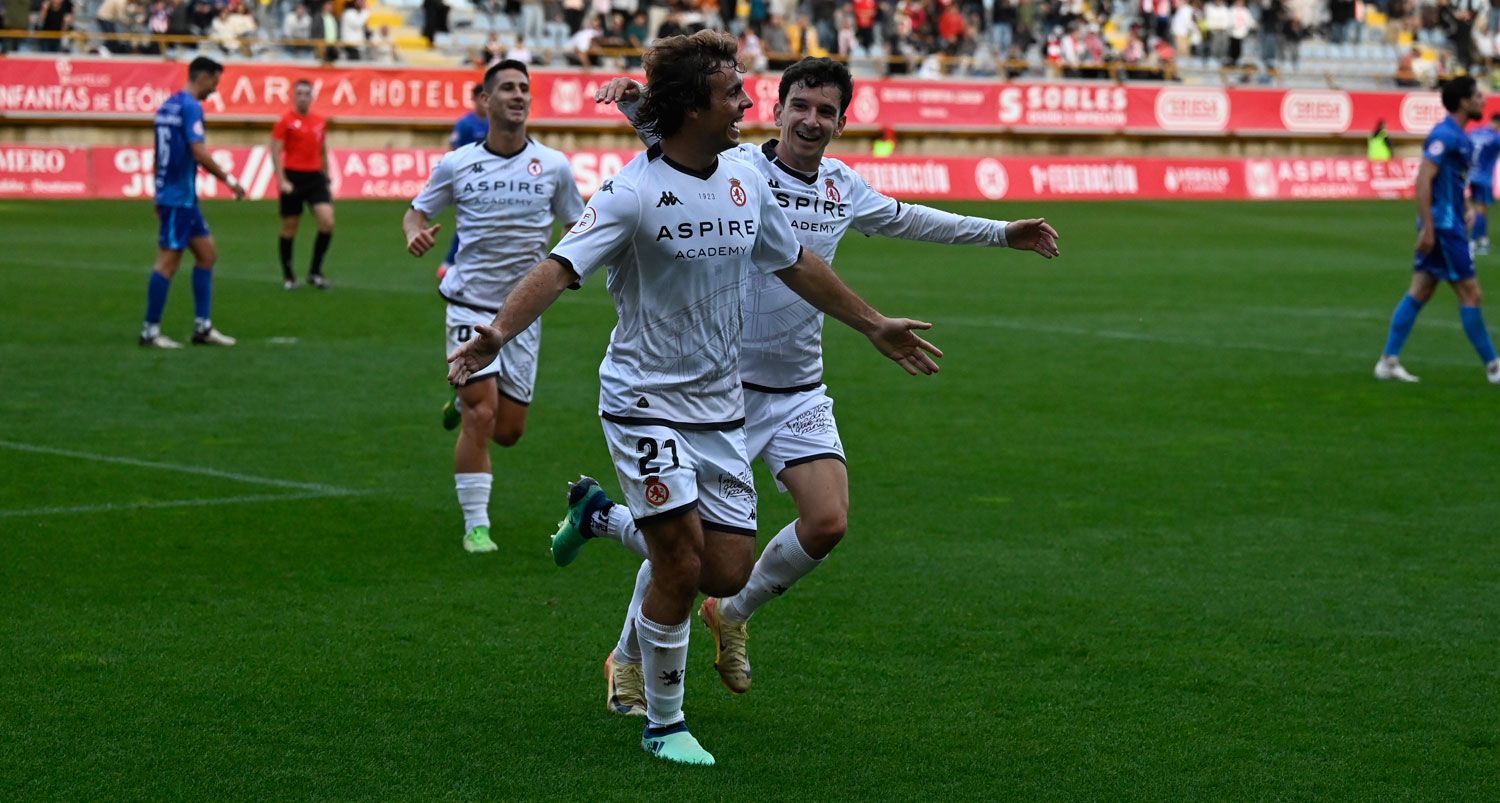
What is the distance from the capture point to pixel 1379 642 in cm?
716

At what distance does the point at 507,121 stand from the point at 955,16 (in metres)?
36.4

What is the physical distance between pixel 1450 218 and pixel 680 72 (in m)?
10.8

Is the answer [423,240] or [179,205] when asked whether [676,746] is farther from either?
[179,205]

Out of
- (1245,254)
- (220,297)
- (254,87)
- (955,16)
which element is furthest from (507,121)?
(955,16)

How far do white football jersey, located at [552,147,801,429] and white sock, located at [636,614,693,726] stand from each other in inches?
→ 24.9

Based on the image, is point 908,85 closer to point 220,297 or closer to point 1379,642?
point 220,297

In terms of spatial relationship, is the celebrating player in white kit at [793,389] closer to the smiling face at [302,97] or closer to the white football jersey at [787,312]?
the white football jersey at [787,312]

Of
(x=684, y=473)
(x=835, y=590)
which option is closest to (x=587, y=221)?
(x=684, y=473)

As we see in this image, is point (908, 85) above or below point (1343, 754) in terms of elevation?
above

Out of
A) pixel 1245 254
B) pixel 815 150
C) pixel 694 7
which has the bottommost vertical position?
pixel 1245 254

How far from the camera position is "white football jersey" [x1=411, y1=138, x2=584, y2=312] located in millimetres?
9039

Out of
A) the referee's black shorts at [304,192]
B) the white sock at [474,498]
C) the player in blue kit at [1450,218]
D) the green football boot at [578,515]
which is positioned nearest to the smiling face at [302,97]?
the referee's black shorts at [304,192]

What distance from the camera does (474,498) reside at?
344 inches

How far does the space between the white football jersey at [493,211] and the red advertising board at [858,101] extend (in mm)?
25335
